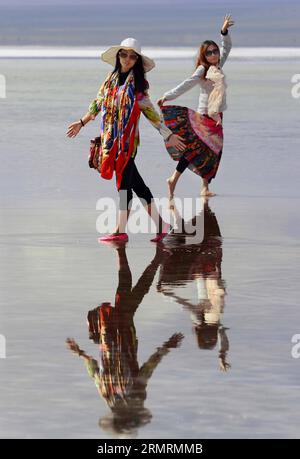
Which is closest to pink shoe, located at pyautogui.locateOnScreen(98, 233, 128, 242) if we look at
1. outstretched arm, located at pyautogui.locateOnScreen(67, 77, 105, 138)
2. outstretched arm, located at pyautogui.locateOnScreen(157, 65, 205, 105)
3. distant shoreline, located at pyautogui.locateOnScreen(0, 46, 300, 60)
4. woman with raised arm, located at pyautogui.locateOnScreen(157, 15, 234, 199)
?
outstretched arm, located at pyautogui.locateOnScreen(67, 77, 105, 138)

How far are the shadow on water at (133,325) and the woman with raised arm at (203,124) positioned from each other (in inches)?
94.0

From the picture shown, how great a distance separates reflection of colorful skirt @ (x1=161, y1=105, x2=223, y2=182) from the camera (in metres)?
15.6

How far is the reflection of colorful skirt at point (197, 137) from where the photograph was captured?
15641 mm

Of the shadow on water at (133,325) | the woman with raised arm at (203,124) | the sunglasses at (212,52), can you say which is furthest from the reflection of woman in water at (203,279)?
the sunglasses at (212,52)

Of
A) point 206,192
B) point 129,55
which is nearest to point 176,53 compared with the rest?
point 206,192

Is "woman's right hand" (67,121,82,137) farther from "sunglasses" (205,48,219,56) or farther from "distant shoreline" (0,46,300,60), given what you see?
"distant shoreline" (0,46,300,60)

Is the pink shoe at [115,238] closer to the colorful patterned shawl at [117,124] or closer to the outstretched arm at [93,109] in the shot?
the colorful patterned shawl at [117,124]

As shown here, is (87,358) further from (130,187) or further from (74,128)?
(74,128)

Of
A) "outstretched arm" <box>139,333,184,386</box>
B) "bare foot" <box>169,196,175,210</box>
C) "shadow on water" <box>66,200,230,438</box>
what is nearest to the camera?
"shadow on water" <box>66,200,230,438</box>

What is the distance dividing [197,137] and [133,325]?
649cm

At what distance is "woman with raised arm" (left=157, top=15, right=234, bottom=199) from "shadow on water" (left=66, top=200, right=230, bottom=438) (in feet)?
7.84

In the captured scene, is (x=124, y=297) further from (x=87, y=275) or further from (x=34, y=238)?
(x=34, y=238)

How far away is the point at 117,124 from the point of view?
41.6 ft


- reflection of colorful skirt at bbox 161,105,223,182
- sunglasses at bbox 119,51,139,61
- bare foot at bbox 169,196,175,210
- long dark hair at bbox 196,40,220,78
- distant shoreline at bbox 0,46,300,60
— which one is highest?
distant shoreline at bbox 0,46,300,60
